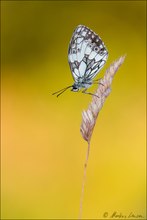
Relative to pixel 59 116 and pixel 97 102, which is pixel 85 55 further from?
pixel 59 116

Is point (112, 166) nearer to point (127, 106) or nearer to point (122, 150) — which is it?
point (122, 150)

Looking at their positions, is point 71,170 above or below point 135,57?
below

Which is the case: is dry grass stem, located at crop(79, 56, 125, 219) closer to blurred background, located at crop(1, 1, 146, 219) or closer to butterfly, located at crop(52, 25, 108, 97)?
butterfly, located at crop(52, 25, 108, 97)

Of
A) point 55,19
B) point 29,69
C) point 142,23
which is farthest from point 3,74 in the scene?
point 142,23

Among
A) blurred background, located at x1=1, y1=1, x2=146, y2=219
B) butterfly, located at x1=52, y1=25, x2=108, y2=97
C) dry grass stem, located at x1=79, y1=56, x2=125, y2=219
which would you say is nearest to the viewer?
dry grass stem, located at x1=79, y1=56, x2=125, y2=219

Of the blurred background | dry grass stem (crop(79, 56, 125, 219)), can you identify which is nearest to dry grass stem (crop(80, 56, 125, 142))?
dry grass stem (crop(79, 56, 125, 219))

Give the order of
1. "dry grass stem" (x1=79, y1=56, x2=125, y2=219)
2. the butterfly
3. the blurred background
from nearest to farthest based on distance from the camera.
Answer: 1. "dry grass stem" (x1=79, y1=56, x2=125, y2=219)
2. the butterfly
3. the blurred background

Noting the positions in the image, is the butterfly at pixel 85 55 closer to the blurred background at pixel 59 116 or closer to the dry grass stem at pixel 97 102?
the dry grass stem at pixel 97 102
